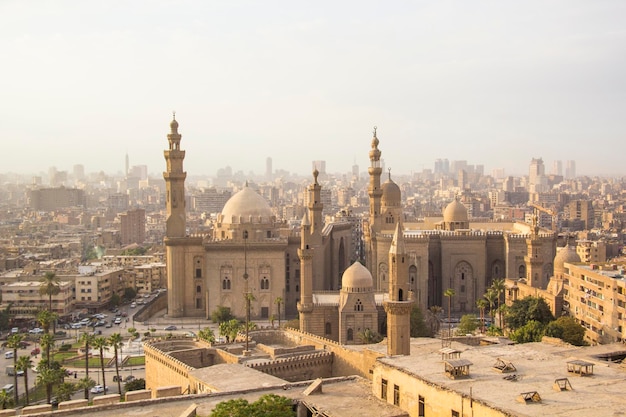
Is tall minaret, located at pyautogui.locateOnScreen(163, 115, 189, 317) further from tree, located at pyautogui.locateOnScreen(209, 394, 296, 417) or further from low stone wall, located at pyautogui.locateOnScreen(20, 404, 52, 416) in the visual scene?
tree, located at pyautogui.locateOnScreen(209, 394, 296, 417)

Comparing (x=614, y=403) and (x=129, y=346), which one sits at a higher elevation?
(x=614, y=403)

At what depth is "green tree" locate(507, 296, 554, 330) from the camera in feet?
128

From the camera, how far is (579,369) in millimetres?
20391

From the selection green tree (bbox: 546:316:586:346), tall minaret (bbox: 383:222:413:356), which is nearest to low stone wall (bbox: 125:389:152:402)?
tall minaret (bbox: 383:222:413:356)

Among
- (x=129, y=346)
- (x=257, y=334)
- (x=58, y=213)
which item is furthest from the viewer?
(x=58, y=213)

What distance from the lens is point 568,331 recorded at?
34969mm

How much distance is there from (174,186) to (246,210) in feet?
15.2

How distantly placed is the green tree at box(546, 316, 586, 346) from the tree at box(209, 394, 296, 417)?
17.6 meters

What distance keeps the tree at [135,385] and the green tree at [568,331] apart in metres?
17.0

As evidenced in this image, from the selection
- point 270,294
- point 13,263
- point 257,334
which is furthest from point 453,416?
point 13,263

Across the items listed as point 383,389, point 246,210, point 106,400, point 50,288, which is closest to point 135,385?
point 106,400

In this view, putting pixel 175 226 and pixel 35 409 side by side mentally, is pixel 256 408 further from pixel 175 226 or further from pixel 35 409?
pixel 175 226

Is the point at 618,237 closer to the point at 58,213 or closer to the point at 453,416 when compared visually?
the point at 453,416

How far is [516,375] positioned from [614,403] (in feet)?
9.61
